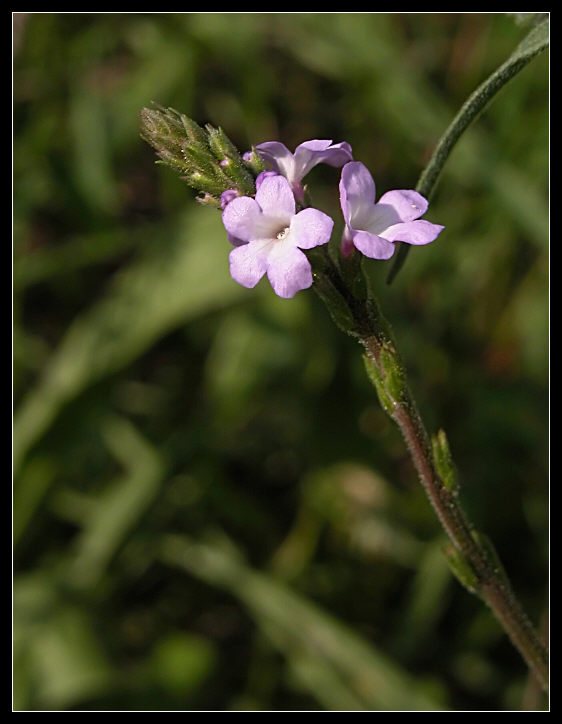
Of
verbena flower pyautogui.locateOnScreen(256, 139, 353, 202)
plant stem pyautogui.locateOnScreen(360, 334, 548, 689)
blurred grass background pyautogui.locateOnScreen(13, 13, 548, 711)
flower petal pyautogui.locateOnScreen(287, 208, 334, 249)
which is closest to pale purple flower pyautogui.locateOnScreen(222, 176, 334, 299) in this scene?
flower petal pyautogui.locateOnScreen(287, 208, 334, 249)

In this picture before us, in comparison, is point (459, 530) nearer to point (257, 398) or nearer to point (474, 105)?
point (474, 105)

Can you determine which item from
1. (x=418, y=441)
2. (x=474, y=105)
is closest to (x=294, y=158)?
(x=474, y=105)

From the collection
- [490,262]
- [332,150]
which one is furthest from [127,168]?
[332,150]

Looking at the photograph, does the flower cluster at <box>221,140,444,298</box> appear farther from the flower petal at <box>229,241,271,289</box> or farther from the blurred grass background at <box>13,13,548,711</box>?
the blurred grass background at <box>13,13,548,711</box>

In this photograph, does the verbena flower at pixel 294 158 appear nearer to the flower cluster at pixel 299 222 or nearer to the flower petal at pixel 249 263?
the flower cluster at pixel 299 222

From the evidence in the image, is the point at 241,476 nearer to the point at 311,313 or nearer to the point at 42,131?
the point at 311,313

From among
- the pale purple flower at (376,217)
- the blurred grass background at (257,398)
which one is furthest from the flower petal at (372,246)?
the blurred grass background at (257,398)
